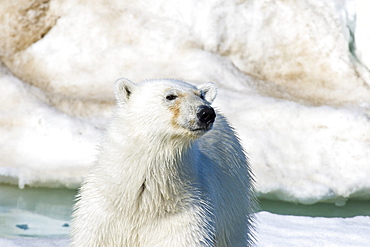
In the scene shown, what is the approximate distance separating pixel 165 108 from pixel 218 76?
522cm

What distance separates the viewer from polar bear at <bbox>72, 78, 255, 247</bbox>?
3.19 metres

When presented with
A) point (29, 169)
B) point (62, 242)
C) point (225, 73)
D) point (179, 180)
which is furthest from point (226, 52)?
point (179, 180)

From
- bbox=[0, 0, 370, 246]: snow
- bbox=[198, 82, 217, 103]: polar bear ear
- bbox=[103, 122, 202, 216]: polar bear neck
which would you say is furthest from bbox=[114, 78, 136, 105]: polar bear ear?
bbox=[0, 0, 370, 246]: snow

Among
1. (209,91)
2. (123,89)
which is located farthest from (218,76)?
(123,89)

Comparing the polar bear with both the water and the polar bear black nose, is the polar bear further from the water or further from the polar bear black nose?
the water

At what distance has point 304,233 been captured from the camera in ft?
17.4

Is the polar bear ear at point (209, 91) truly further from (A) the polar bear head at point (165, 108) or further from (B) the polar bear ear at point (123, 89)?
(B) the polar bear ear at point (123, 89)

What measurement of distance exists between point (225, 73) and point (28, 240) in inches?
171

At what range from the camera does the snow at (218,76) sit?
7156 millimetres

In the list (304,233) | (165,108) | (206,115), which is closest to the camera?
(206,115)

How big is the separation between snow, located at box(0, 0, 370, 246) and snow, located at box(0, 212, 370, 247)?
1148mm

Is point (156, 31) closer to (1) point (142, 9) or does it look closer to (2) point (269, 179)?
(1) point (142, 9)

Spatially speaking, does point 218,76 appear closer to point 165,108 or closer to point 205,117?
point 165,108

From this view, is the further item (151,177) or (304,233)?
(304,233)
